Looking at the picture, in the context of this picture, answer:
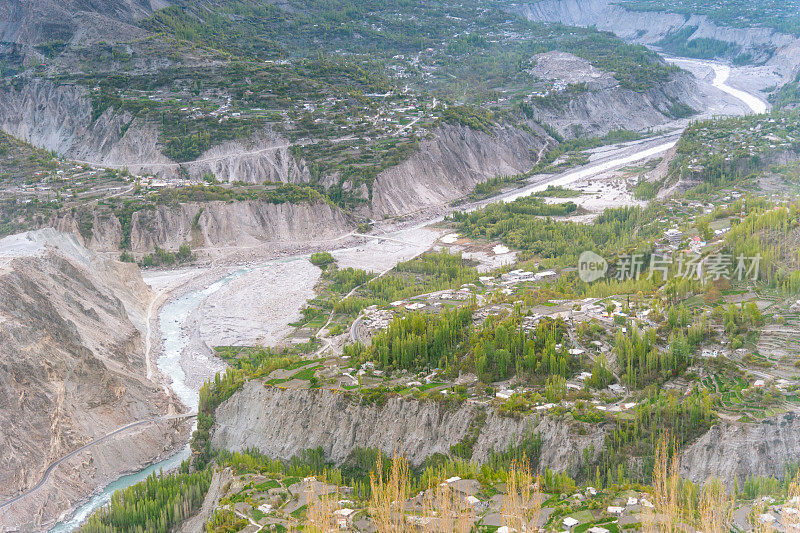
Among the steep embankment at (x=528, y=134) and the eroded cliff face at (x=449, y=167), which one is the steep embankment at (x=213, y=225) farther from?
the eroded cliff face at (x=449, y=167)

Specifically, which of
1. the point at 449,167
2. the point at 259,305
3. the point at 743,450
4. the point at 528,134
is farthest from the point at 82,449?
the point at 528,134

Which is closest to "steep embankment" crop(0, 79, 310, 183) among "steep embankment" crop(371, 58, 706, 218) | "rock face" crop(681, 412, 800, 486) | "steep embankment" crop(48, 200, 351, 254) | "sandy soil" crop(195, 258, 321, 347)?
"steep embankment" crop(48, 200, 351, 254)

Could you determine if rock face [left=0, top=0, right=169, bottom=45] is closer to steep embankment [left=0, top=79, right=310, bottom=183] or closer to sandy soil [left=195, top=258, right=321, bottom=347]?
steep embankment [left=0, top=79, right=310, bottom=183]

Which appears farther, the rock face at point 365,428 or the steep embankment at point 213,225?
the steep embankment at point 213,225

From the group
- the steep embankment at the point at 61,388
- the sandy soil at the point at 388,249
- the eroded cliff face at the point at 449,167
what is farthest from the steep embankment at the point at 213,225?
the steep embankment at the point at 61,388

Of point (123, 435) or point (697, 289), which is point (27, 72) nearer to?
point (123, 435)

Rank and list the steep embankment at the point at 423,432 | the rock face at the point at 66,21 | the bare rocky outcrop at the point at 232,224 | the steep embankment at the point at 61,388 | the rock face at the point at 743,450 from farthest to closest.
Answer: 1. the rock face at the point at 66,21
2. the bare rocky outcrop at the point at 232,224
3. the steep embankment at the point at 61,388
4. the steep embankment at the point at 423,432
5. the rock face at the point at 743,450
